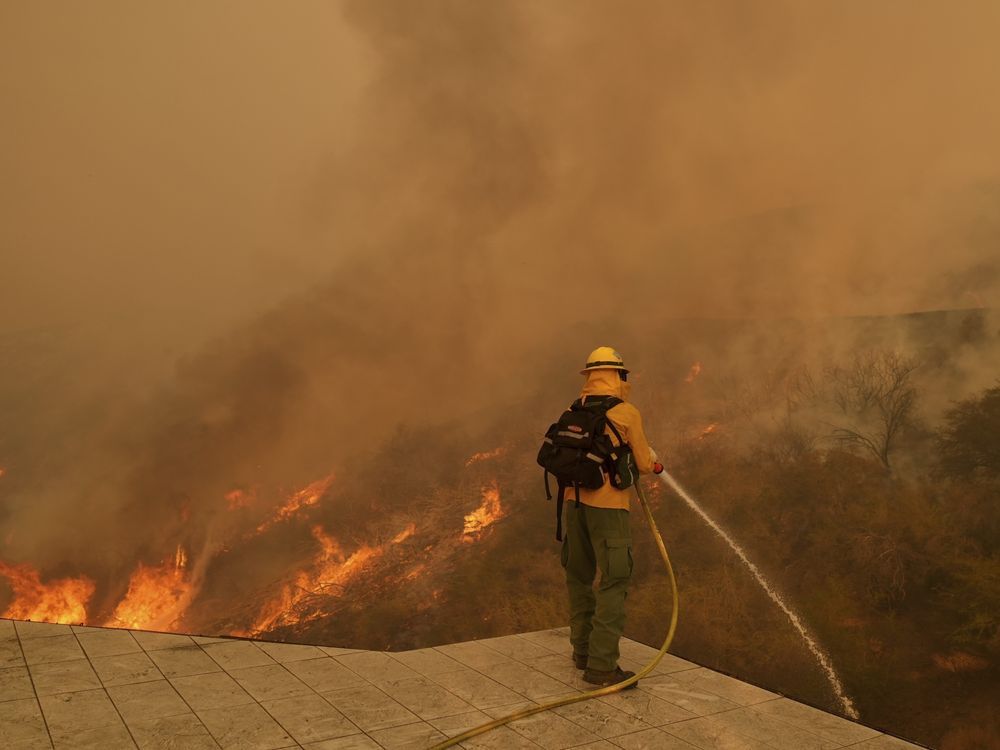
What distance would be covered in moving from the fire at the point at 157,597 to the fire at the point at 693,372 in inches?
879

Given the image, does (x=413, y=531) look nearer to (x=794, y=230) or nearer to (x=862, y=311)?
(x=862, y=311)

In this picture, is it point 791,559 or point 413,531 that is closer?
point 791,559

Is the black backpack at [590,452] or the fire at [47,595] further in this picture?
the fire at [47,595]

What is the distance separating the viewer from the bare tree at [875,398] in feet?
76.1

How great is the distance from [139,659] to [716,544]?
71.1 ft

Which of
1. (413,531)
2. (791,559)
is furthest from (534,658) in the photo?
(413,531)

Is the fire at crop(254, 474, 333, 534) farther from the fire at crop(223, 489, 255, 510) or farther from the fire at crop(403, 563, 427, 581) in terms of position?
the fire at crop(403, 563, 427, 581)

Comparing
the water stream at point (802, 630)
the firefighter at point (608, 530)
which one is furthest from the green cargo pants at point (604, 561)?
the water stream at point (802, 630)

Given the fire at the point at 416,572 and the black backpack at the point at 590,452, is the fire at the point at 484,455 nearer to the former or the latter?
the fire at the point at 416,572

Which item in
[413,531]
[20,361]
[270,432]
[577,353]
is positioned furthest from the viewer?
[20,361]

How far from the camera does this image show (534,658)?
463cm

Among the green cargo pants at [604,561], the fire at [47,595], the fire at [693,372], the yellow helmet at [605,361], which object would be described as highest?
the fire at [693,372]

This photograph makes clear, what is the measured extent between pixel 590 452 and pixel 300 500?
29424mm

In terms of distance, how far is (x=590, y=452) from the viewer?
411 cm
